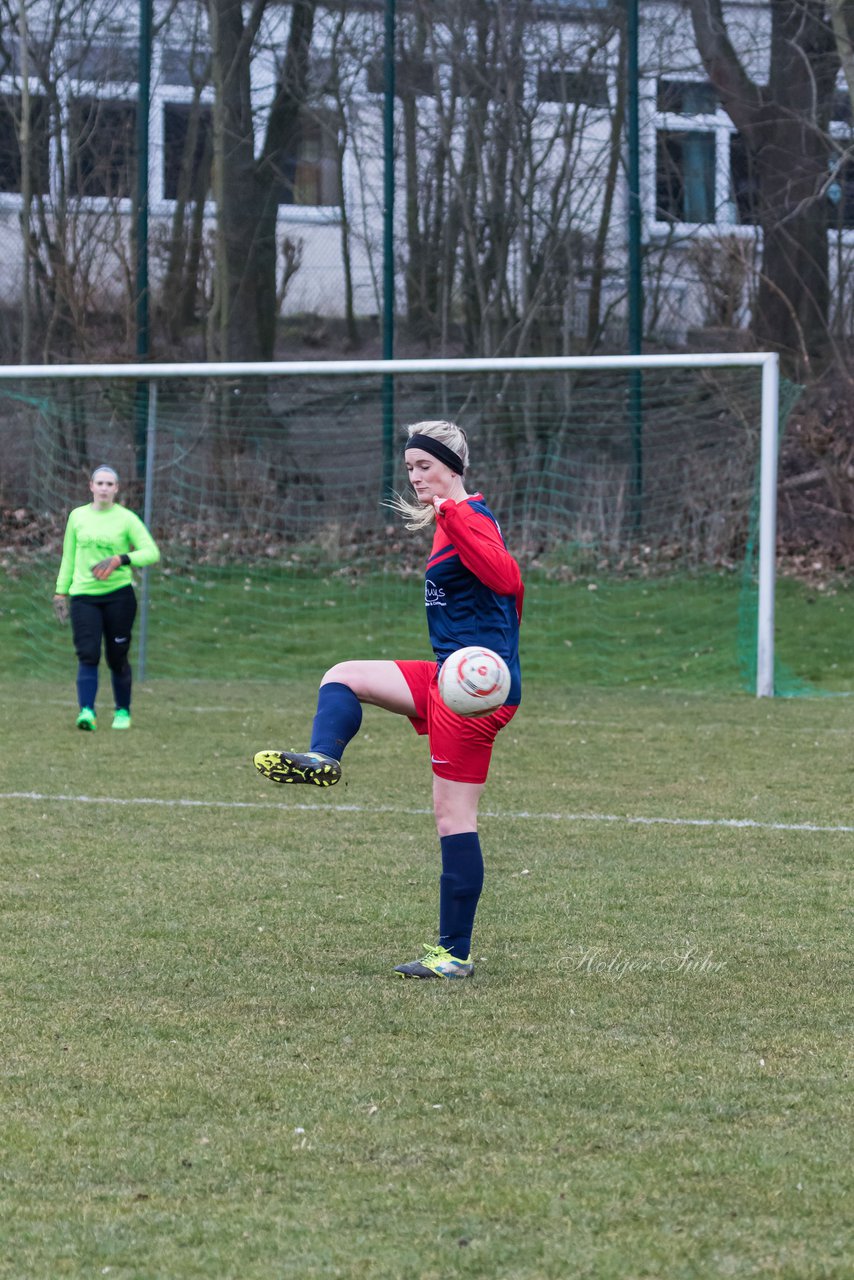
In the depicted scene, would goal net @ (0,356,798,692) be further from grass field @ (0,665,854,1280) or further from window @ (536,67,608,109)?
grass field @ (0,665,854,1280)

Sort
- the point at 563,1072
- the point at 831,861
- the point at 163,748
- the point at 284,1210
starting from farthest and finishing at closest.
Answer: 1. the point at 163,748
2. the point at 831,861
3. the point at 563,1072
4. the point at 284,1210

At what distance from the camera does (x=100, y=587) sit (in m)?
11.2

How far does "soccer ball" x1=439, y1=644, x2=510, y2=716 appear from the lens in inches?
191

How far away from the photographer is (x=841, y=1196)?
332cm

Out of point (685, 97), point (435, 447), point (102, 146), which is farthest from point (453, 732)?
point (102, 146)

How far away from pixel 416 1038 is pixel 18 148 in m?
17.5

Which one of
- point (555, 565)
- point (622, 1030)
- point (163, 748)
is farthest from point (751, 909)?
point (555, 565)

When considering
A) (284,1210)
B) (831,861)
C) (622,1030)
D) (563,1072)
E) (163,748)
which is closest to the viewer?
(284,1210)

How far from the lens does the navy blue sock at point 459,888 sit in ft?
16.8

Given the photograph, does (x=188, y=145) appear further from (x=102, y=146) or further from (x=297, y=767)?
(x=297, y=767)

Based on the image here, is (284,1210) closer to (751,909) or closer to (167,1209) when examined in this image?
(167,1209)

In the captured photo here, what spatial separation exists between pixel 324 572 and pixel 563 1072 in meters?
12.0

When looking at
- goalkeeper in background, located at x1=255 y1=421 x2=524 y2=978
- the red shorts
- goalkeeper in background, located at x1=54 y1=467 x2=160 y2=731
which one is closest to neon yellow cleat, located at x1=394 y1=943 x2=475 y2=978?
goalkeeper in background, located at x1=255 y1=421 x2=524 y2=978

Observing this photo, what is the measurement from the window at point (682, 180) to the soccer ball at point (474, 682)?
1493 cm
